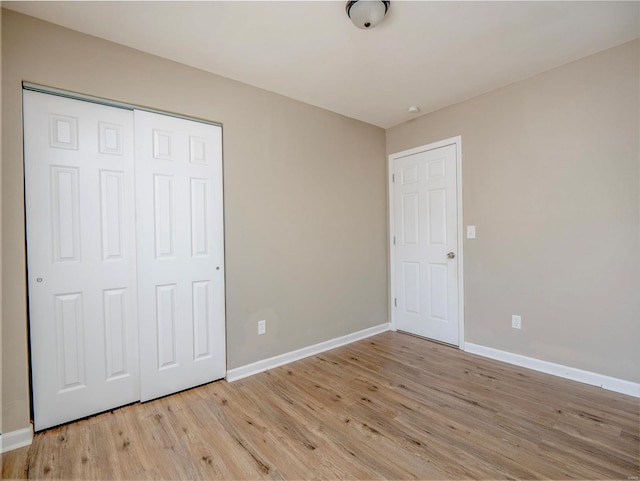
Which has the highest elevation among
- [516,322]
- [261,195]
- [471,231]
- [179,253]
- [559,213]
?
[261,195]

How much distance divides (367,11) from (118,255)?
2201mm

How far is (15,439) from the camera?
5.69ft

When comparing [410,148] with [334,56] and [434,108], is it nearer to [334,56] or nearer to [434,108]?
[434,108]

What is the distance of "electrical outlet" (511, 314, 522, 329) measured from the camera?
274 centimetres

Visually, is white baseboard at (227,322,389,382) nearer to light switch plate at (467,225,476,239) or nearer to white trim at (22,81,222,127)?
light switch plate at (467,225,476,239)

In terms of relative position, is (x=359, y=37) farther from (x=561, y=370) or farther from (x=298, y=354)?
(x=561, y=370)

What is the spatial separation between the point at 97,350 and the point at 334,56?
2.63 m

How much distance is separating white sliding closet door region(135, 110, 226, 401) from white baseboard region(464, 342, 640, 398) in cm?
241

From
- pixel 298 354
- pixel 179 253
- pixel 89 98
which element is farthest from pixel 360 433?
pixel 89 98

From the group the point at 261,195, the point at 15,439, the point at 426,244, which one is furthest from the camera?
the point at 426,244

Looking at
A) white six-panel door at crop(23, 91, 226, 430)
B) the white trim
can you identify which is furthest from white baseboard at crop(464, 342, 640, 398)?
the white trim

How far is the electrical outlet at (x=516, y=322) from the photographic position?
274 centimetres

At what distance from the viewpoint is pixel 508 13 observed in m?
1.87

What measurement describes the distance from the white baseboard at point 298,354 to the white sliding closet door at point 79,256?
0.75 metres
